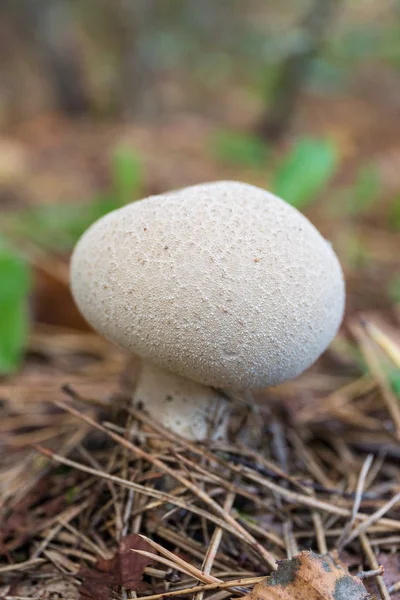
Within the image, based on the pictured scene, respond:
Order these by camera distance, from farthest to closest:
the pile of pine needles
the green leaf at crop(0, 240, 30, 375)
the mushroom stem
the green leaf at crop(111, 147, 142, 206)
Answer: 1. the green leaf at crop(111, 147, 142, 206)
2. the green leaf at crop(0, 240, 30, 375)
3. the mushroom stem
4. the pile of pine needles

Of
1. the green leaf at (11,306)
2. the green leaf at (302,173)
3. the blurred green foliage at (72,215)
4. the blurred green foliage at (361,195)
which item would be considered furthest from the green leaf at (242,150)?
the green leaf at (11,306)

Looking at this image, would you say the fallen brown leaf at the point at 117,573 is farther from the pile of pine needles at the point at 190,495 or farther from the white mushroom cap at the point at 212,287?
the white mushroom cap at the point at 212,287

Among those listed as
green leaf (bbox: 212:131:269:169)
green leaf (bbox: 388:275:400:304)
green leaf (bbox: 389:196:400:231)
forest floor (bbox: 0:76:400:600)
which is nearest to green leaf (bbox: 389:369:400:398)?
forest floor (bbox: 0:76:400:600)

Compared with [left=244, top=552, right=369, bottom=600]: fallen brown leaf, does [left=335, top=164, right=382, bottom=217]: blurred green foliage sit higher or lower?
higher

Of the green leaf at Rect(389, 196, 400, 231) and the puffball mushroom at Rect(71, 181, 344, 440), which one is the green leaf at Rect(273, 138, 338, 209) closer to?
the puffball mushroom at Rect(71, 181, 344, 440)

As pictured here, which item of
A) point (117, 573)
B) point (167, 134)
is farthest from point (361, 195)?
point (167, 134)

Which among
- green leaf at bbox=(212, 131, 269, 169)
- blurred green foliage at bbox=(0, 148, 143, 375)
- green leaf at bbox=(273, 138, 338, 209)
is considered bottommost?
blurred green foliage at bbox=(0, 148, 143, 375)
